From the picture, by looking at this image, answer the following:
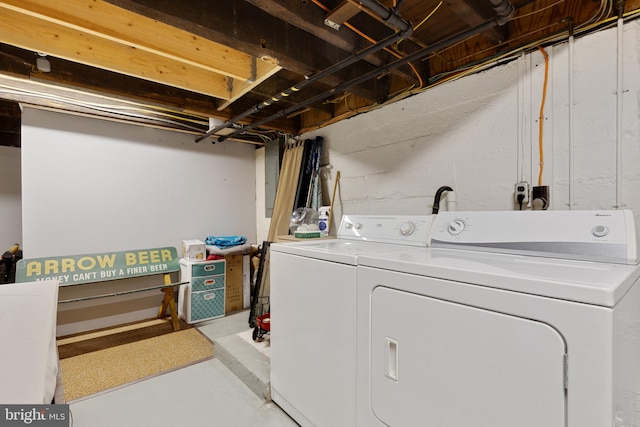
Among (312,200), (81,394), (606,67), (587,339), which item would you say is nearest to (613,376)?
(587,339)

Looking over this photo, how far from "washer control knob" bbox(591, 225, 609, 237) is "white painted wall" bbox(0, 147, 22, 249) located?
5.38 meters

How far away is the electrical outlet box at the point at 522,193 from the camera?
5.21 ft

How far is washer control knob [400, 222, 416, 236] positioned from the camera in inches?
66.2

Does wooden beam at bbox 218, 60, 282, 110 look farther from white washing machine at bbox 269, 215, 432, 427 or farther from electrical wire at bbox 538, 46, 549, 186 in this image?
electrical wire at bbox 538, 46, 549, 186

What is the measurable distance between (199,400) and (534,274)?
2054mm

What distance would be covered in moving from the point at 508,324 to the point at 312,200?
237 cm

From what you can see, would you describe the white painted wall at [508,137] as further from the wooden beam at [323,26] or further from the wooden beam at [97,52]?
the wooden beam at [97,52]

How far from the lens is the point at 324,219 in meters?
2.84

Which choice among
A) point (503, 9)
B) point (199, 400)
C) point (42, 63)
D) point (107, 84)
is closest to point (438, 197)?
point (503, 9)

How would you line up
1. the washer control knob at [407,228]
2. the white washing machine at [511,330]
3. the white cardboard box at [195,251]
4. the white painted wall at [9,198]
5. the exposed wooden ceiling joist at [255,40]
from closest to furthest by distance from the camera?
the white washing machine at [511,330] < the exposed wooden ceiling joist at [255,40] < the washer control knob at [407,228] < the white cardboard box at [195,251] < the white painted wall at [9,198]

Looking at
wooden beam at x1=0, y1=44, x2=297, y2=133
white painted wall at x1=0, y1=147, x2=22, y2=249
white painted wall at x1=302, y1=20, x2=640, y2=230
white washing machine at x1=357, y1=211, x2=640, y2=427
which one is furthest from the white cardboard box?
white washing machine at x1=357, y1=211, x2=640, y2=427

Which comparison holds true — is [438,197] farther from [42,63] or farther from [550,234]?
[42,63]

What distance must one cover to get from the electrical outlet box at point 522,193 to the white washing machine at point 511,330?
1.20 ft

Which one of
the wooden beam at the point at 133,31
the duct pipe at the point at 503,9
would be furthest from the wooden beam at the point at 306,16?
the wooden beam at the point at 133,31
